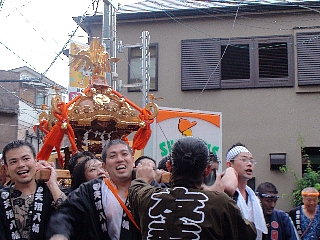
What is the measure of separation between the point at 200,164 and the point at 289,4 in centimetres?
1238

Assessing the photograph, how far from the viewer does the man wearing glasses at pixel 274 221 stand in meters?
4.93

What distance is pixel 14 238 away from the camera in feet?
12.1

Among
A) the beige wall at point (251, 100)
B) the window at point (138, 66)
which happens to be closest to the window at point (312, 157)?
the beige wall at point (251, 100)

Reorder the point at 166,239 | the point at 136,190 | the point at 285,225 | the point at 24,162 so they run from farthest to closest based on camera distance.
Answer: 1. the point at 285,225
2. the point at 24,162
3. the point at 136,190
4. the point at 166,239

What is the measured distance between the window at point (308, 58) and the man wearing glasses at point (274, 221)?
371 inches

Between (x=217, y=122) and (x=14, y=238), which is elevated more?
(x=217, y=122)

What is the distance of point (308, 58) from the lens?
46.2 feet

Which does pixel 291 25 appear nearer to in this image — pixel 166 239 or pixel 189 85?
pixel 189 85

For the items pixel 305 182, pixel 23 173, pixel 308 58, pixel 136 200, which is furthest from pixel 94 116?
pixel 308 58

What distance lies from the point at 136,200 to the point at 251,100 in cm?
1153

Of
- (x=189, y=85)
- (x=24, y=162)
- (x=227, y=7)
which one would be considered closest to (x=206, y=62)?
(x=189, y=85)

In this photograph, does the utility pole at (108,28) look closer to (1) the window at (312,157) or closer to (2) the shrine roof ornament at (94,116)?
(2) the shrine roof ornament at (94,116)

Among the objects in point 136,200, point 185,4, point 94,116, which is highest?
point 185,4

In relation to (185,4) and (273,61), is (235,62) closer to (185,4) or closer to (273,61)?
(273,61)
